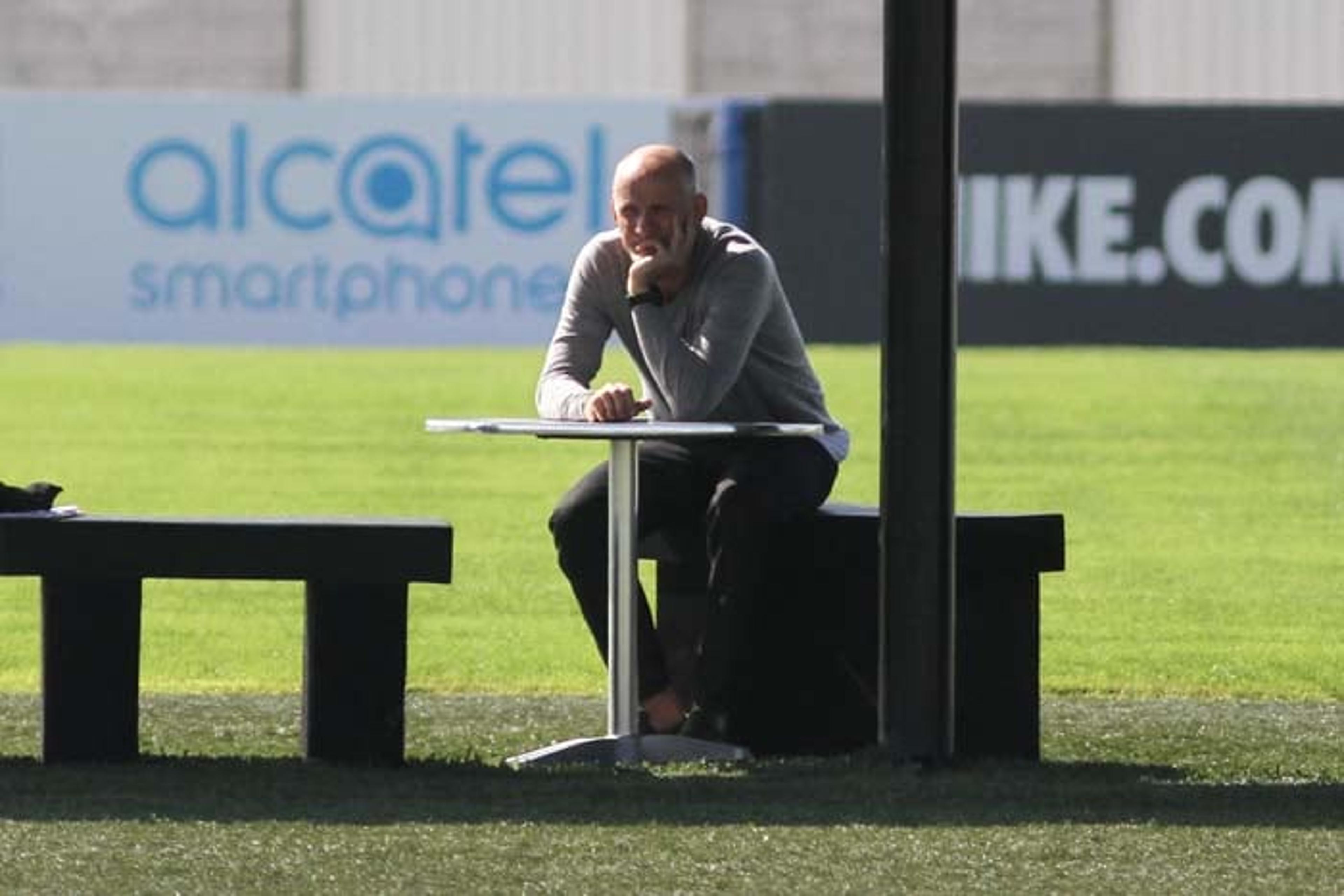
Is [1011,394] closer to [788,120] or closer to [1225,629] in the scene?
[788,120]

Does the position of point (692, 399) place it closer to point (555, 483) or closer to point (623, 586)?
point (623, 586)

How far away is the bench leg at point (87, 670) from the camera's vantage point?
670 centimetres

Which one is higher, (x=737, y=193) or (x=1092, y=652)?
(x=737, y=193)

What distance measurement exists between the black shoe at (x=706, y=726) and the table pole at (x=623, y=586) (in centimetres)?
25

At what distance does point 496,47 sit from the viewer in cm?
3694

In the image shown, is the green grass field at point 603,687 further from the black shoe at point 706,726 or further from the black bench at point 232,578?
the black shoe at point 706,726

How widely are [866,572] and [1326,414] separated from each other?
42.3ft

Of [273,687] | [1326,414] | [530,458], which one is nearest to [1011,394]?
[1326,414]

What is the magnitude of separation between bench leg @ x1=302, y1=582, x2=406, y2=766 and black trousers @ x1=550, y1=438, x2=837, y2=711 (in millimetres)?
510

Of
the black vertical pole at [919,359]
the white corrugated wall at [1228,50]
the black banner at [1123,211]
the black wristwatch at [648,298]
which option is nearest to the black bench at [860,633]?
the black vertical pole at [919,359]

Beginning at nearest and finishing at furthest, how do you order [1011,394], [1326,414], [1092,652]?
→ [1092,652]
[1326,414]
[1011,394]

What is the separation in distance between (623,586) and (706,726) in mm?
502

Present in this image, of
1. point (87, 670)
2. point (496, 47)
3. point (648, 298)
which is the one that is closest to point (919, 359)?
point (648, 298)

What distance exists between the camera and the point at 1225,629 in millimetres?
10609
